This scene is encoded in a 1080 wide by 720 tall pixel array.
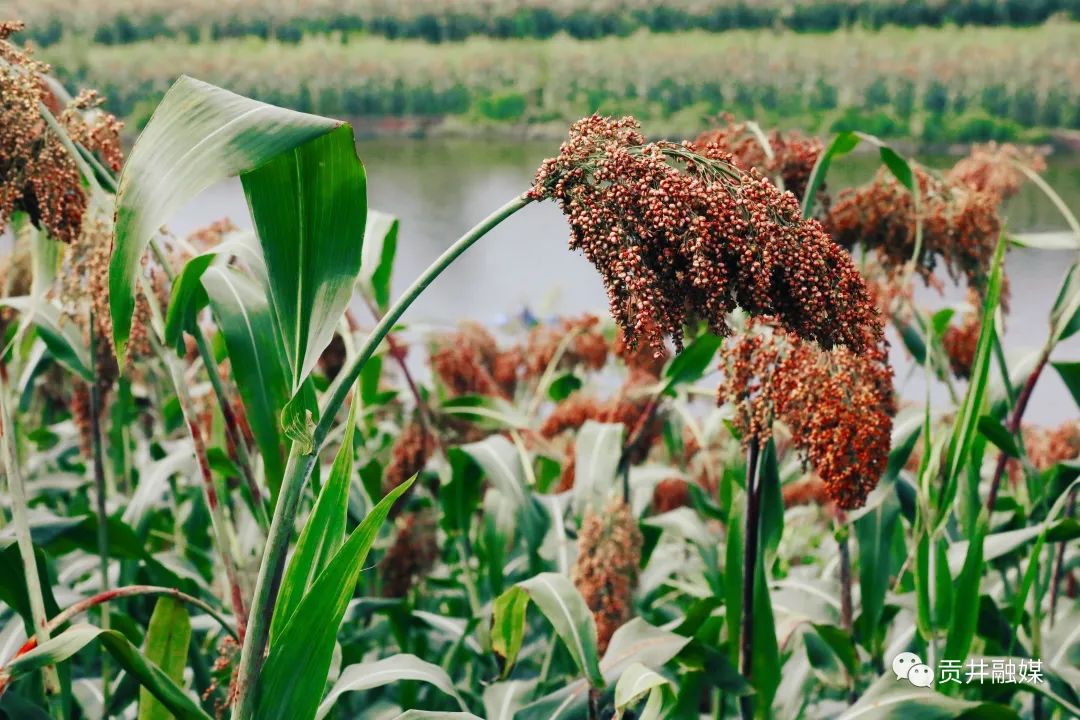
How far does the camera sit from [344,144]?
0.81 m

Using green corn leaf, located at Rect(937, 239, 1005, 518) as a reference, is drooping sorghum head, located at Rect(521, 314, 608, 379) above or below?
below

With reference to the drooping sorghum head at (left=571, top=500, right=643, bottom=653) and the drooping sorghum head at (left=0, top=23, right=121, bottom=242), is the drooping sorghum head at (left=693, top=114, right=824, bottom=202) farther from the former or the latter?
the drooping sorghum head at (left=0, top=23, right=121, bottom=242)

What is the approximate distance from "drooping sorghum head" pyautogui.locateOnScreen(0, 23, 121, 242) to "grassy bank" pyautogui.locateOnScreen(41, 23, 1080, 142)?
1703 mm

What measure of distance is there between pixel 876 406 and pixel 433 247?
4.60 ft

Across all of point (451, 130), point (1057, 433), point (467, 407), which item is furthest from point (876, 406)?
point (451, 130)

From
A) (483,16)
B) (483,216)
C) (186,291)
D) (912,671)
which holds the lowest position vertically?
(912,671)

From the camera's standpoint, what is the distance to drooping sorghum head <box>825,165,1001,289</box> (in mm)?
1474

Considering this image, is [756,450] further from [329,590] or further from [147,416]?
[147,416]

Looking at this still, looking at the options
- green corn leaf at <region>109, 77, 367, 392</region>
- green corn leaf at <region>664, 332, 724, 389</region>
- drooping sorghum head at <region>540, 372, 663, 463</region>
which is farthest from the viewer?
drooping sorghum head at <region>540, 372, 663, 463</region>

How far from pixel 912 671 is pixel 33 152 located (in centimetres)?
115

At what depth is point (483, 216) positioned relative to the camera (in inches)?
95.8

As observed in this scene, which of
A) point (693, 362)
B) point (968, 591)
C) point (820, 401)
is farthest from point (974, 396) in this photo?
point (693, 362)

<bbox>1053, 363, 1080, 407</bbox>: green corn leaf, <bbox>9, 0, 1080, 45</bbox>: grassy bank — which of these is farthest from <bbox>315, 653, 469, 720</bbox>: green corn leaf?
<bbox>9, 0, 1080, 45</bbox>: grassy bank

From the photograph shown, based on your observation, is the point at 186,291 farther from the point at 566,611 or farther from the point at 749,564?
the point at 749,564
